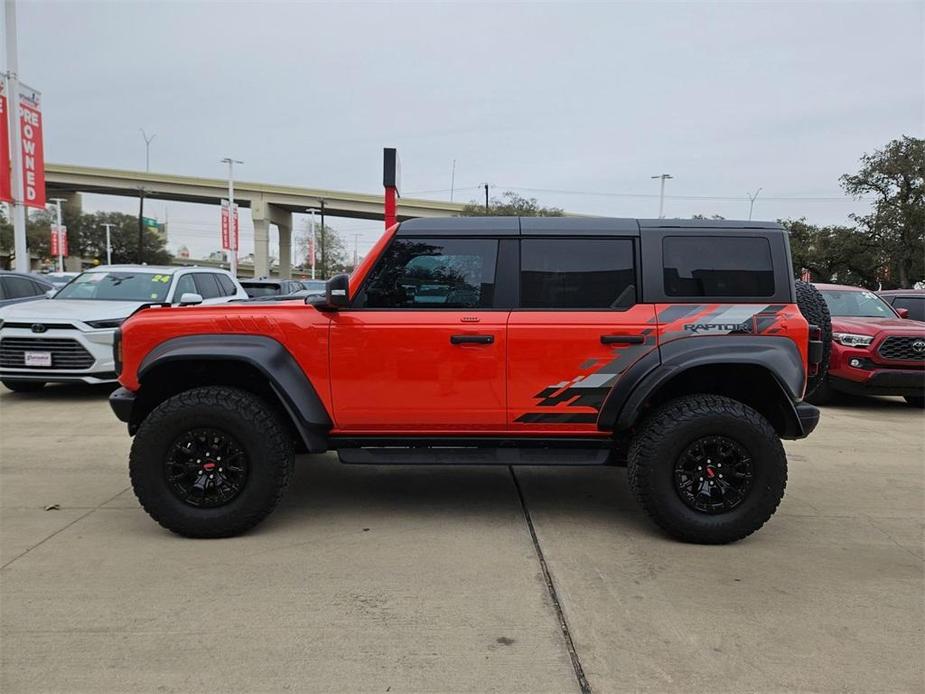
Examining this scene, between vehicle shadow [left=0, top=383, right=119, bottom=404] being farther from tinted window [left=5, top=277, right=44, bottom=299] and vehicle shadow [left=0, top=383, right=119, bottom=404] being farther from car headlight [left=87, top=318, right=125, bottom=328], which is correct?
tinted window [left=5, top=277, right=44, bottom=299]

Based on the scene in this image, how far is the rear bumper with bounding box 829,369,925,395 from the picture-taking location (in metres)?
8.09

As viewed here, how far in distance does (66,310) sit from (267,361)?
228 inches

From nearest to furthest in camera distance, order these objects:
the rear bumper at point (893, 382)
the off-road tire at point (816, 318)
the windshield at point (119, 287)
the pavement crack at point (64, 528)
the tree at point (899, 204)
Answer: the pavement crack at point (64, 528)
the off-road tire at point (816, 318)
the rear bumper at point (893, 382)
the windshield at point (119, 287)
the tree at point (899, 204)

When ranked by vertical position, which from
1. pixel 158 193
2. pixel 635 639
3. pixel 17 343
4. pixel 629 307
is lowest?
pixel 635 639

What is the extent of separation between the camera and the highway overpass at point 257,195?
63.6 metres

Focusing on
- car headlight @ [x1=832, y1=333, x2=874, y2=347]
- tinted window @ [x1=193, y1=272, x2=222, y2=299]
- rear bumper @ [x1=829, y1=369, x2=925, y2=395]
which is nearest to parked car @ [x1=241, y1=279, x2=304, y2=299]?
tinted window @ [x1=193, y1=272, x2=222, y2=299]

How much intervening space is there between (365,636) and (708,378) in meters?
2.58

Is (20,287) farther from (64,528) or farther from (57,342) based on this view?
(64,528)

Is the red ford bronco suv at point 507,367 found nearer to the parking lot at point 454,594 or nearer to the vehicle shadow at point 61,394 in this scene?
the parking lot at point 454,594

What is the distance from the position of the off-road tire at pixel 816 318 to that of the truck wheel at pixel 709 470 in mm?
633

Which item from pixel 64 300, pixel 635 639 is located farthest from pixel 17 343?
pixel 635 639

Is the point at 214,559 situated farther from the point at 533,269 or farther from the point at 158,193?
Result: the point at 158,193

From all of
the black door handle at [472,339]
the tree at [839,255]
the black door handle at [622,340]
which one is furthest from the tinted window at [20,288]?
the tree at [839,255]

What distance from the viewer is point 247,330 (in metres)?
3.81
